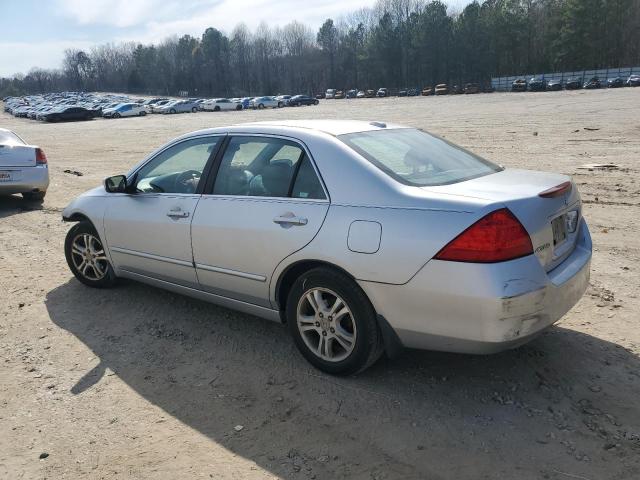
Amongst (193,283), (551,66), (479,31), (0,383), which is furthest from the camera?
(479,31)

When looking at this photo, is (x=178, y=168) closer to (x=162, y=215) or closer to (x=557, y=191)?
(x=162, y=215)

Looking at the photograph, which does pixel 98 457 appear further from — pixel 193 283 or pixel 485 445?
pixel 485 445

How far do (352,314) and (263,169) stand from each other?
1.31 m

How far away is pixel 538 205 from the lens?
3197 mm

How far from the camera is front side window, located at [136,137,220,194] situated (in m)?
4.45

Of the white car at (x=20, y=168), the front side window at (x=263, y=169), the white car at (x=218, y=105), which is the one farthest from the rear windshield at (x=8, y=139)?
the white car at (x=218, y=105)

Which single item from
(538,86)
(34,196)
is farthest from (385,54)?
(34,196)

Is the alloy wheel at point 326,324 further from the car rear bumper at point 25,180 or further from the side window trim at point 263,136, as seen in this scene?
the car rear bumper at point 25,180

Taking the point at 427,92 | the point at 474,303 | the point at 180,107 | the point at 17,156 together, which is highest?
the point at 427,92

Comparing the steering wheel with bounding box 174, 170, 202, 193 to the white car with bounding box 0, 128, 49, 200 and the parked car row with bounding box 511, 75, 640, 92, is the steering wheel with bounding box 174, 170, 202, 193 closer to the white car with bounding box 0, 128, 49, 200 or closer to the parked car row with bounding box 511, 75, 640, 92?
the white car with bounding box 0, 128, 49, 200

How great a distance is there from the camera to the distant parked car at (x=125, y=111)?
2408 inches

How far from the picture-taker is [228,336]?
4.44 m

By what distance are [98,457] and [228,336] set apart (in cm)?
154

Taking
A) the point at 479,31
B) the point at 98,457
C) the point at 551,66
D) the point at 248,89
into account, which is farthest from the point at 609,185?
the point at 248,89
